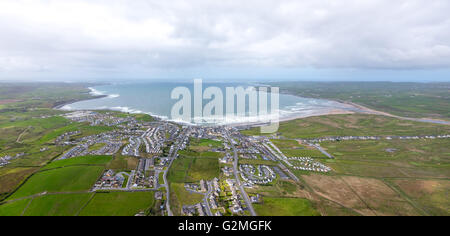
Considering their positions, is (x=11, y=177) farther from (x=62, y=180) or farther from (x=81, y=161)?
(x=81, y=161)

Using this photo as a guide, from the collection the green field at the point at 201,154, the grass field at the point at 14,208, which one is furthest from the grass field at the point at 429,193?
the grass field at the point at 14,208

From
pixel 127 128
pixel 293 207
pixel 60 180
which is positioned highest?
pixel 127 128

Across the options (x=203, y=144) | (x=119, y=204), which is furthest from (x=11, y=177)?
(x=203, y=144)

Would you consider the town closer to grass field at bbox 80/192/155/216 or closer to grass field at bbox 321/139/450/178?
grass field at bbox 80/192/155/216
